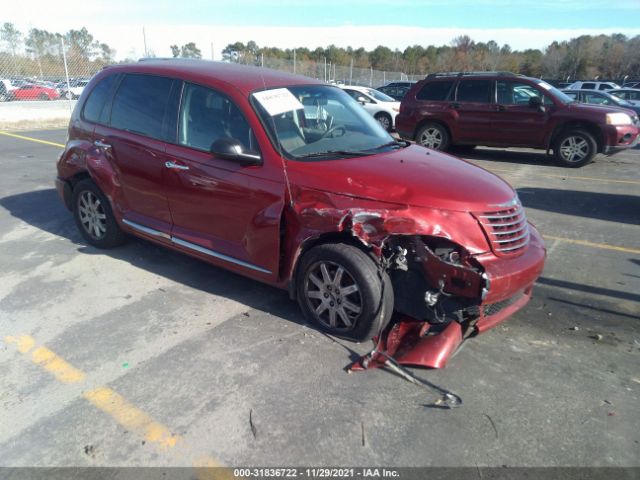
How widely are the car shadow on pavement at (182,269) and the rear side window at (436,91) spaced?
8.22m

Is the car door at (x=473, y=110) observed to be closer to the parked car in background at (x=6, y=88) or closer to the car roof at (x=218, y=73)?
the car roof at (x=218, y=73)

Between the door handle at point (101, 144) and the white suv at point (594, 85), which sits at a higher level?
the white suv at point (594, 85)

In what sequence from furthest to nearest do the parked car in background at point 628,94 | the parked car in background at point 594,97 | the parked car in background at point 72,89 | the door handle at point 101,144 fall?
the parked car in background at point 628,94, the parked car in background at point 72,89, the parked car in background at point 594,97, the door handle at point 101,144

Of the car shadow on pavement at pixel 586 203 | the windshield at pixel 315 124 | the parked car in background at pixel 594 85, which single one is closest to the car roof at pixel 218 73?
the windshield at pixel 315 124

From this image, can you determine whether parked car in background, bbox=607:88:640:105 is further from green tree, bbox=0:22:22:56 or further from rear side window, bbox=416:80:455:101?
green tree, bbox=0:22:22:56

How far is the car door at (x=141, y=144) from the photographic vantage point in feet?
13.7

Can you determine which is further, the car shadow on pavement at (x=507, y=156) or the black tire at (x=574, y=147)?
the car shadow on pavement at (x=507, y=156)

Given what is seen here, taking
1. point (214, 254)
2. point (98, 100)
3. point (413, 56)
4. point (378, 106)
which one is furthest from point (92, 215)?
point (413, 56)

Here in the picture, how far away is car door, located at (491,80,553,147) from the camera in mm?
10203

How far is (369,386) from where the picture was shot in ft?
9.79

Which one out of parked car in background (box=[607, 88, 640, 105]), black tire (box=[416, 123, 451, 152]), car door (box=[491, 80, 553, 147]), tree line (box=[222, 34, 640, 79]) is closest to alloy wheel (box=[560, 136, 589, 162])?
car door (box=[491, 80, 553, 147])

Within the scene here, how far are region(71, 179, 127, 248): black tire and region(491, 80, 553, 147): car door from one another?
859cm

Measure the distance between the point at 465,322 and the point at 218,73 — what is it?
113 inches

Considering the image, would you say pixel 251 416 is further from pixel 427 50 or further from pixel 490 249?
pixel 427 50
